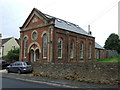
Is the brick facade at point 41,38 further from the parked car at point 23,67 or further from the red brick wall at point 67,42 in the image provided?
the parked car at point 23,67

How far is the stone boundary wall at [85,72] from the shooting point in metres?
10.9

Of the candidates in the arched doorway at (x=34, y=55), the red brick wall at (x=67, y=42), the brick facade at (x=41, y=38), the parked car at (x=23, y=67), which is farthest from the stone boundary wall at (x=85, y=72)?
the arched doorway at (x=34, y=55)

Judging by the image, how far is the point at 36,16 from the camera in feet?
84.6

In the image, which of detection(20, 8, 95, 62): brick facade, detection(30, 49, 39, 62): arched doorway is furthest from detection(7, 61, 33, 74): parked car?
detection(30, 49, 39, 62): arched doorway

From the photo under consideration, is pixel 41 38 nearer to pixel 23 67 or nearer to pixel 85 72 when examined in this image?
pixel 23 67

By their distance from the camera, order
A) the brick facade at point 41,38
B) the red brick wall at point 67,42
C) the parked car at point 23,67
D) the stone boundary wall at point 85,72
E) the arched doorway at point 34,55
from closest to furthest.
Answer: the stone boundary wall at point 85,72
the parked car at point 23,67
the brick facade at point 41,38
the red brick wall at point 67,42
the arched doorway at point 34,55

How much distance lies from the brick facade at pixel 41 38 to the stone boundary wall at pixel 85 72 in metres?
6.91

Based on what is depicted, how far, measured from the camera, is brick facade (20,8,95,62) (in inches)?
903

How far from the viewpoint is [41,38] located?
24547 millimetres

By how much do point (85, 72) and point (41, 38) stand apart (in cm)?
1363

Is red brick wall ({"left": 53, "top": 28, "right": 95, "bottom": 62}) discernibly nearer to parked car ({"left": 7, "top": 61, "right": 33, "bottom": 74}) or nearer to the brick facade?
the brick facade

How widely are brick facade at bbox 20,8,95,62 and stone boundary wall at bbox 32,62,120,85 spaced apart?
691 cm

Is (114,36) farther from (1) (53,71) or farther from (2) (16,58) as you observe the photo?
(1) (53,71)

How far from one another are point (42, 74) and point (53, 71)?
1.83m
